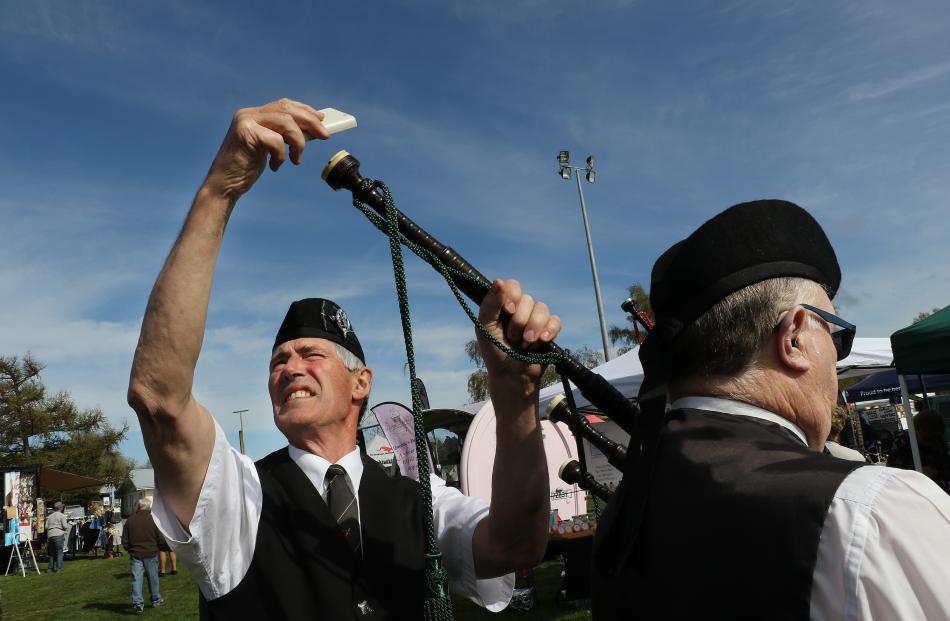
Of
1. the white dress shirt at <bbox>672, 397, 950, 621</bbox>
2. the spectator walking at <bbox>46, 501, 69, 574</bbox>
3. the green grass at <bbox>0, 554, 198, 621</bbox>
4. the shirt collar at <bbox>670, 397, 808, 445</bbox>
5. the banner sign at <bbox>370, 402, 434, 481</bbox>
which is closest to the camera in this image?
the white dress shirt at <bbox>672, 397, 950, 621</bbox>

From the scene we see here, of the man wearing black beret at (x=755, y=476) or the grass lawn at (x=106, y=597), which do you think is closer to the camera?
the man wearing black beret at (x=755, y=476)

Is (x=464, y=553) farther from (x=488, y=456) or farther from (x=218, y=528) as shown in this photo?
(x=488, y=456)

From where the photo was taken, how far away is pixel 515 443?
1.96m

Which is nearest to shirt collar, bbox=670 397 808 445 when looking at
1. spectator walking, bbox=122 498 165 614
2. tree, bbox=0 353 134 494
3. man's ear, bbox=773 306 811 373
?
man's ear, bbox=773 306 811 373

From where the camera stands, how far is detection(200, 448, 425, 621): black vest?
192 centimetres

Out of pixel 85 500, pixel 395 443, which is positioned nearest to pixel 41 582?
pixel 395 443

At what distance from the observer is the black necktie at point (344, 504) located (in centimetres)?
210

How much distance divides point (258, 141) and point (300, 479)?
1.18 m

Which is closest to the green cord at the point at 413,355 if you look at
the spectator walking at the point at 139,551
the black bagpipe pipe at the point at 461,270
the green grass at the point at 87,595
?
the black bagpipe pipe at the point at 461,270

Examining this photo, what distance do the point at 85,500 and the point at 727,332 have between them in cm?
5027

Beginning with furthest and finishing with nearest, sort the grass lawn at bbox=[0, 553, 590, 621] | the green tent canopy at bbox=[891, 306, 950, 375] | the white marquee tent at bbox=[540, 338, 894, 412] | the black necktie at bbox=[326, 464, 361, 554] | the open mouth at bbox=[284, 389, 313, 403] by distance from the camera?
the white marquee tent at bbox=[540, 338, 894, 412]
the grass lawn at bbox=[0, 553, 590, 621]
the green tent canopy at bbox=[891, 306, 950, 375]
the open mouth at bbox=[284, 389, 313, 403]
the black necktie at bbox=[326, 464, 361, 554]

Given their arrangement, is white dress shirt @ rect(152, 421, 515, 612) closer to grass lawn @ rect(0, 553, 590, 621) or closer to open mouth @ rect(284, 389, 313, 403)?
open mouth @ rect(284, 389, 313, 403)

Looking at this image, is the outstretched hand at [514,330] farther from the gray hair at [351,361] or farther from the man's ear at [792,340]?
the gray hair at [351,361]

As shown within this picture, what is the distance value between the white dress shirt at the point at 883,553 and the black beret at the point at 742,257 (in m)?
0.51
